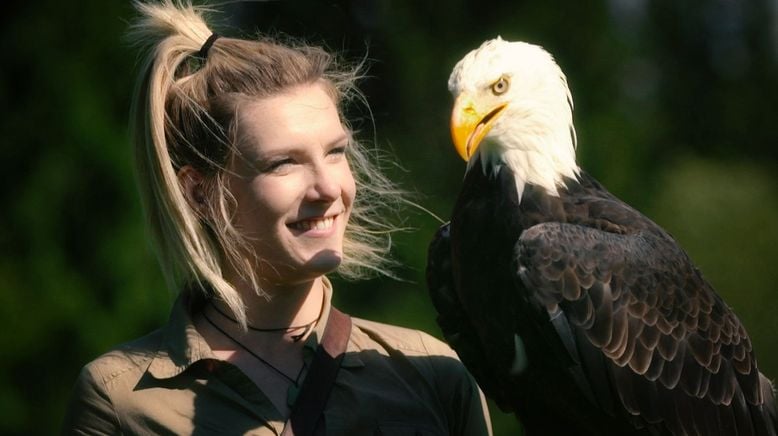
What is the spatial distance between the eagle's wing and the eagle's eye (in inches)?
14.3

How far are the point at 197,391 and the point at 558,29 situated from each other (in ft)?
9.69

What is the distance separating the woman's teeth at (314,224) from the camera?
2.81 m

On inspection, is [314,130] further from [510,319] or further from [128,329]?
[128,329]

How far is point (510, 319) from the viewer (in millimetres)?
3084

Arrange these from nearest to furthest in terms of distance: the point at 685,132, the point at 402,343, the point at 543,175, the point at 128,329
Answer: the point at 402,343
the point at 543,175
the point at 128,329
the point at 685,132

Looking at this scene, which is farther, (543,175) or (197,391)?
(543,175)

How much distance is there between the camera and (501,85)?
3166mm

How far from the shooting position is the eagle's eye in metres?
3.15

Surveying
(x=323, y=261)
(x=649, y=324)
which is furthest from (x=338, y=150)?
(x=649, y=324)

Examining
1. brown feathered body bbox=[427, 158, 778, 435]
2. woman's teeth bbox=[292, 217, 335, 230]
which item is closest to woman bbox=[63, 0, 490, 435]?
woman's teeth bbox=[292, 217, 335, 230]

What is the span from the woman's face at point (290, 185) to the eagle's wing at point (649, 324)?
52cm

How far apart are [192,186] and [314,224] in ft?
1.14

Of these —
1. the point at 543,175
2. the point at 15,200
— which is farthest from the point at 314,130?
the point at 15,200

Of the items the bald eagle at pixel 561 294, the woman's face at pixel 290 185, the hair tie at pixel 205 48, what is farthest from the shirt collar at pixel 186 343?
the hair tie at pixel 205 48
